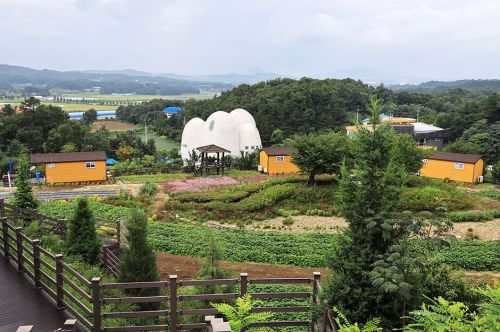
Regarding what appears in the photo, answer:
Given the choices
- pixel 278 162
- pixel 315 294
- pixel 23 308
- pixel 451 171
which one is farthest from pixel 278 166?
pixel 23 308

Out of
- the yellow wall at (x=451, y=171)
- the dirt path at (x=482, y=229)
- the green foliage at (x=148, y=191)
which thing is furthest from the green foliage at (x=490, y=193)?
the green foliage at (x=148, y=191)

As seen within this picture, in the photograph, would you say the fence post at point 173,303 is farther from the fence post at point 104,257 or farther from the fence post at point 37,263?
the fence post at point 104,257

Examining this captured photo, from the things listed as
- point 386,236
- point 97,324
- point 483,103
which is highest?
point 483,103

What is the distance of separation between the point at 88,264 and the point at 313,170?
62.3 feet

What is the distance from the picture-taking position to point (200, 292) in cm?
879

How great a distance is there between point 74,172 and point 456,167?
31.3m

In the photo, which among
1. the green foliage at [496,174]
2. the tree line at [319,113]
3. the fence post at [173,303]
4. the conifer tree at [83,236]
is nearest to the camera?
the fence post at [173,303]

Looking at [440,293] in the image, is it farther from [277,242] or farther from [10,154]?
[10,154]

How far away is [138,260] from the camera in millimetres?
8883

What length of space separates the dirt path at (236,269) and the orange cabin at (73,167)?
1981 centimetres

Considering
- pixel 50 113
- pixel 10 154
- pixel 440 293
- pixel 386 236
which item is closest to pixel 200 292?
pixel 386 236

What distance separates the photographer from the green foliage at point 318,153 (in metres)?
28.2

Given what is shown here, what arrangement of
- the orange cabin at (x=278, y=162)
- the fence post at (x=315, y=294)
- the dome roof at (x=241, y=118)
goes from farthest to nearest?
the dome roof at (x=241, y=118) < the orange cabin at (x=278, y=162) < the fence post at (x=315, y=294)

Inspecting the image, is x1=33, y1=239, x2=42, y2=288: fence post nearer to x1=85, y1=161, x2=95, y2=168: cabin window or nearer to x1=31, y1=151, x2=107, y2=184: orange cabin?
x1=31, y1=151, x2=107, y2=184: orange cabin
